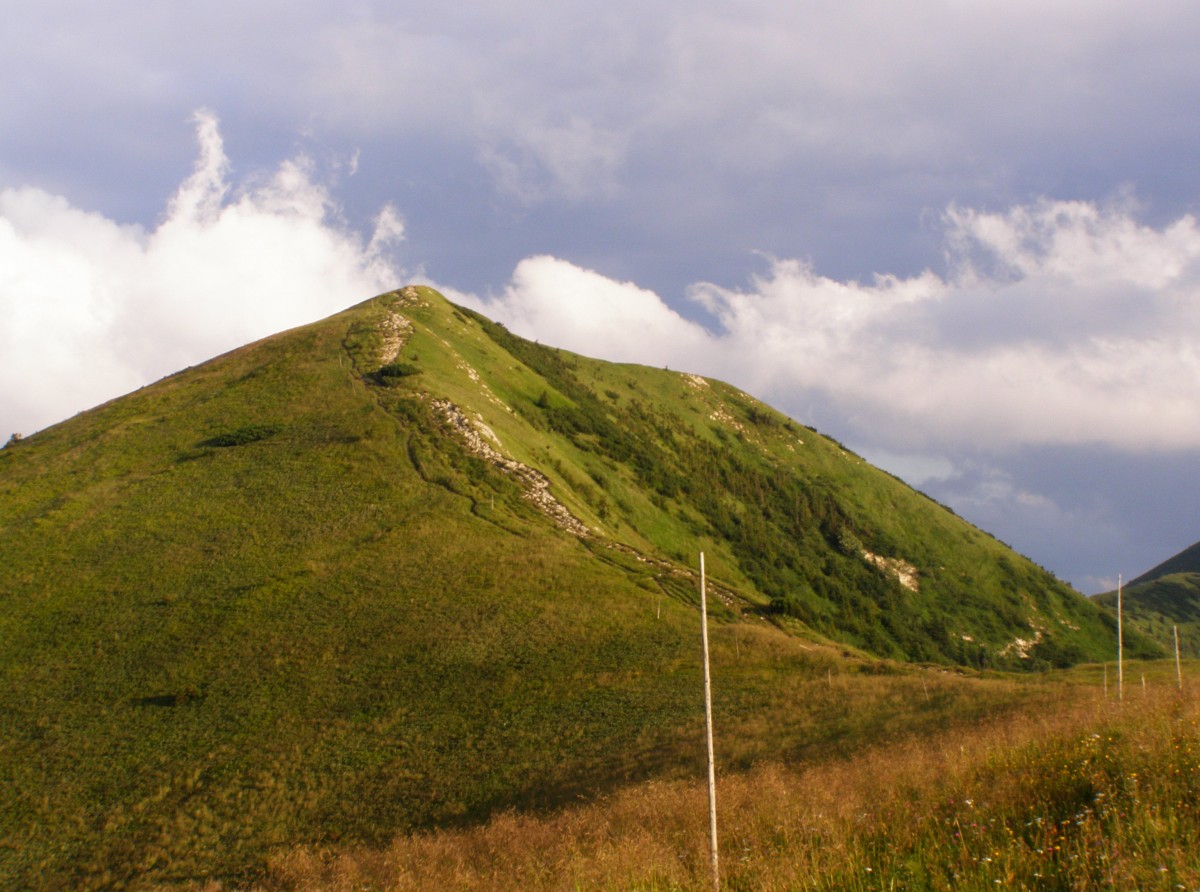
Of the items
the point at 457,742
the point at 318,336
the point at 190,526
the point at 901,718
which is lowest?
the point at 457,742

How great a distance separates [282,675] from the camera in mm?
37844

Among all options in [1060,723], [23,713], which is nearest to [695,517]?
[23,713]

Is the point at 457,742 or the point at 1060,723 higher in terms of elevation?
the point at 1060,723

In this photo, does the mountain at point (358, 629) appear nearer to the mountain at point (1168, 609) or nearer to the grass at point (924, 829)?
the grass at point (924, 829)

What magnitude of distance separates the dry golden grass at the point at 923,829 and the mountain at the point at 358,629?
326 inches

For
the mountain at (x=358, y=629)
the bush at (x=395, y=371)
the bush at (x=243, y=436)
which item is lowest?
the mountain at (x=358, y=629)

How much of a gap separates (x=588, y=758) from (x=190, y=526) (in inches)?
1447

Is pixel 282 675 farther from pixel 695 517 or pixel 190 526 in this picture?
pixel 695 517

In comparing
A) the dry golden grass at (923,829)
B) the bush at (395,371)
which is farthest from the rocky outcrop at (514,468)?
the dry golden grass at (923,829)

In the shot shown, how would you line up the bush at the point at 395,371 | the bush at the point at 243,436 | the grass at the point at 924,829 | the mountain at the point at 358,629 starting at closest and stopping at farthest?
the grass at the point at 924,829
the mountain at the point at 358,629
the bush at the point at 243,436
the bush at the point at 395,371

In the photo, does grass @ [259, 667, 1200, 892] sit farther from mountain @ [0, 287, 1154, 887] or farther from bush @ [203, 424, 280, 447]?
bush @ [203, 424, 280, 447]

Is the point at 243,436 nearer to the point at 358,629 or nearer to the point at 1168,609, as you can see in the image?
the point at 358,629

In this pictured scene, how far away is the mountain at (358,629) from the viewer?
28.0 metres

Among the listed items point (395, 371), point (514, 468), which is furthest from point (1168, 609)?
point (395, 371)
